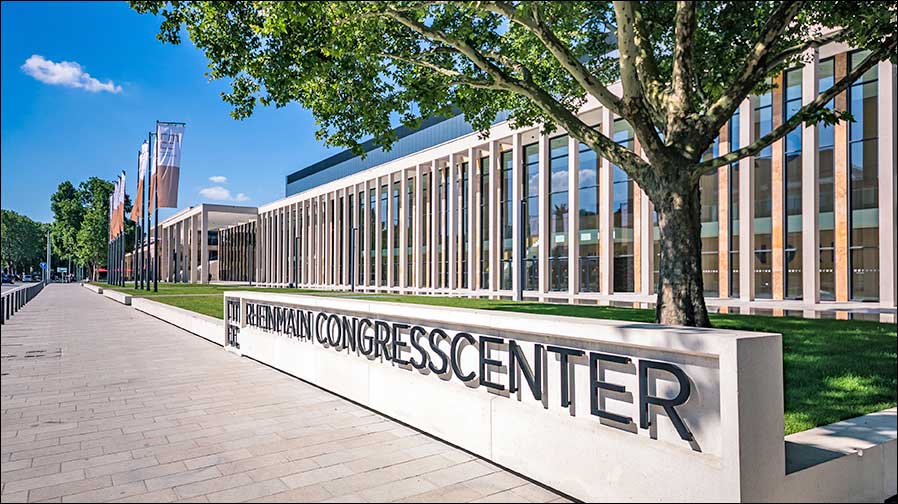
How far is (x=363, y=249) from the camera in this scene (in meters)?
53.8

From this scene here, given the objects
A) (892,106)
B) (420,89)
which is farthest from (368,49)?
(892,106)

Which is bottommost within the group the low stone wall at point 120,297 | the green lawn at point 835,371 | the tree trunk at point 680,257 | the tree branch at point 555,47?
the low stone wall at point 120,297

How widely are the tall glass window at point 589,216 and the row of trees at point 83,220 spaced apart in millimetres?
64774

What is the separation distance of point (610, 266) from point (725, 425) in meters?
25.8

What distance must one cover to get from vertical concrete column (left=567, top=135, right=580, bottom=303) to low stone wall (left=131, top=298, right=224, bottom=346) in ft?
58.1

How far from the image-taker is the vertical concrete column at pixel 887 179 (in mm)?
21038

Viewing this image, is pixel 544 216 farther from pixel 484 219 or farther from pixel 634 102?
pixel 634 102

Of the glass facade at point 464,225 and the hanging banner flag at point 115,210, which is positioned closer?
the glass facade at point 464,225

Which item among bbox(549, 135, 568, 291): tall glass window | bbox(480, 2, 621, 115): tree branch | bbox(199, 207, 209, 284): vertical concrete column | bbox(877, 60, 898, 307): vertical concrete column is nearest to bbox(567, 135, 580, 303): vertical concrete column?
bbox(549, 135, 568, 291): tall glass window

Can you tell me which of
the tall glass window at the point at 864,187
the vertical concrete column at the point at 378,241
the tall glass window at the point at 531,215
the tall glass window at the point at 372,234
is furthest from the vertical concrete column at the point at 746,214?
the tall glass window at the point at 372,234

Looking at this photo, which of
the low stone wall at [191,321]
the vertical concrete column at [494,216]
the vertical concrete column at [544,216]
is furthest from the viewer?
the vertical concrete column at [494,216]

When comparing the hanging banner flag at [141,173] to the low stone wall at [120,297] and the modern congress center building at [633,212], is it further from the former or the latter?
the modern congress center building at [633,212]

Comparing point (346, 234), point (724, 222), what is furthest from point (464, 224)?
point (346, 234)

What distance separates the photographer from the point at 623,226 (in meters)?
29.7
